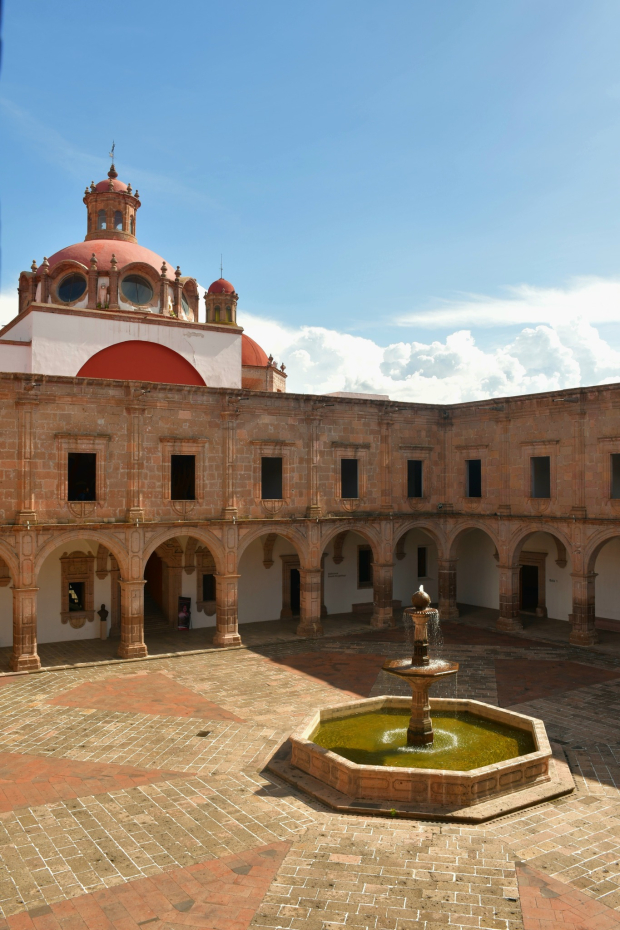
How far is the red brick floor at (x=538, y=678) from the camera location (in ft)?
53.8

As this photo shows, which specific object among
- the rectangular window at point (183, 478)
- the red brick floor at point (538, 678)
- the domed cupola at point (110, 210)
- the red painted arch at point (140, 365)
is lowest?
the red brick floor at point (538, 678)

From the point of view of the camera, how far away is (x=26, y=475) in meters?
18.5

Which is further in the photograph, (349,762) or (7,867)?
(349,762)

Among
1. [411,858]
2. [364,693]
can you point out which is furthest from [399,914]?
Answer: [364,693]

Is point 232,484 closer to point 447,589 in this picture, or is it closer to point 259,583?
point 259,583

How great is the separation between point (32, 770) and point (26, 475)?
8489 millimetres

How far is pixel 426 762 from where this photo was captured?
1148 cm

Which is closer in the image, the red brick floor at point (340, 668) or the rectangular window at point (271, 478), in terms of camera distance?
the red brick floor at point (340, 668)

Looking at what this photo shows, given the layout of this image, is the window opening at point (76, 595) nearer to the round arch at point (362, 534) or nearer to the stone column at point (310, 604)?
the stone column at point (310, 604)

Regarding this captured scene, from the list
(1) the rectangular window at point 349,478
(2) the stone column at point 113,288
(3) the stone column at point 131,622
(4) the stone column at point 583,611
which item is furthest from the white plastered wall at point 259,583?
(2) the stone column at point 113,288

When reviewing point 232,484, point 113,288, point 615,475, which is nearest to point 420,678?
point 232,484

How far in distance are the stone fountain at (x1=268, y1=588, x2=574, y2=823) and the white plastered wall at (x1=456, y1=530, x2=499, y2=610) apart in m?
13.6

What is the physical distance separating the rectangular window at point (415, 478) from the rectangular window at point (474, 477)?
5.47 feet

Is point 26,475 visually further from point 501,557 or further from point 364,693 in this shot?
point 501,557
